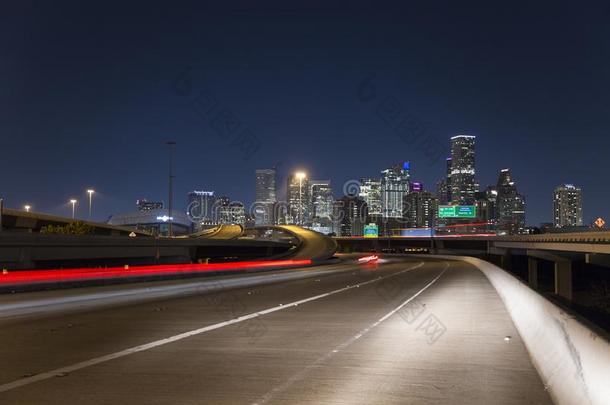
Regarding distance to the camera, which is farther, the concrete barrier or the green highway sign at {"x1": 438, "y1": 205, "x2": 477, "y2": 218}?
the green highway sign at {"x1": 438, "y1": 205, "x2": 477, "y2": 218}

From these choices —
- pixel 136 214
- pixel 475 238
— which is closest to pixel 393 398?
pixel 475 238

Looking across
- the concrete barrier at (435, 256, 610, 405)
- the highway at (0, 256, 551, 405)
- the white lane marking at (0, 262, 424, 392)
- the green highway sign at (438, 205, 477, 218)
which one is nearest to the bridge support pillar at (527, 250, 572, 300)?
the highway at (0, 256, 551, 405)

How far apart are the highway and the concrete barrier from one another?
0.99 feet

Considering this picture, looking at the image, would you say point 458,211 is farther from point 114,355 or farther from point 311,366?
point 311,366

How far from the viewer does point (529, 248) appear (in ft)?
262

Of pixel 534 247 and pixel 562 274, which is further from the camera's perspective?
pixel 534 247

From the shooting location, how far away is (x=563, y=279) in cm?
6275

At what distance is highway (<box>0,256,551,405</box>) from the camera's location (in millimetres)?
8750

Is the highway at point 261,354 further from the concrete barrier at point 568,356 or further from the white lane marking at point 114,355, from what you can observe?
the concrete barrier at point 568,356

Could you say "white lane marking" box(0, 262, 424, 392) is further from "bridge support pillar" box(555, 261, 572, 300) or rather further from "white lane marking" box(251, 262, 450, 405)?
"bridge support pillar" box(555, 261, 572, 300)

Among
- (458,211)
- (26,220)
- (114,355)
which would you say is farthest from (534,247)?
(458,211)

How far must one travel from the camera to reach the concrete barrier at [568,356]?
6504 mm

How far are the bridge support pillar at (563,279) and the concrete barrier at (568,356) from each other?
164 feet

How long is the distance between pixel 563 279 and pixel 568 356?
58408 millimetres
